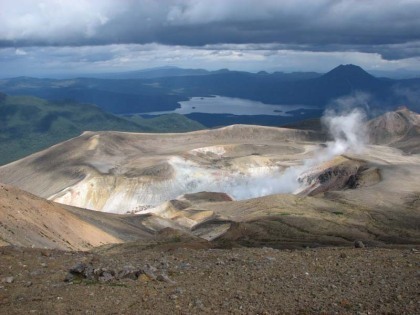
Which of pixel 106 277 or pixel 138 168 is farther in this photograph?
pixel 138 168

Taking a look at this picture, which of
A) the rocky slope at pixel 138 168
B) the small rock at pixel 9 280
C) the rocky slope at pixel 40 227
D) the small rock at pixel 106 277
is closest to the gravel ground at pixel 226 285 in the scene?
the small rock at pixel 9 280

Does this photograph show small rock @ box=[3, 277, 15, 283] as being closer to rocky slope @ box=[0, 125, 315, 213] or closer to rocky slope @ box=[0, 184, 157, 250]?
rocky slope @ box=[0, 184, 157, 250]

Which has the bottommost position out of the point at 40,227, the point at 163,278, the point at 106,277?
the point at 40,227

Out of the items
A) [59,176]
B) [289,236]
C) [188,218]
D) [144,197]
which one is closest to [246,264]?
[289,236]

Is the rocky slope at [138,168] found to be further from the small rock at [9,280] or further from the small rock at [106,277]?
the small rock at [106,277]

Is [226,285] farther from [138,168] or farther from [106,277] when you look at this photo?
[138,168]

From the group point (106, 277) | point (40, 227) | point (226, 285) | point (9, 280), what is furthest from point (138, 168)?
point (226, 285)

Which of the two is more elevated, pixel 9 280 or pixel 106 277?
pixel 106 277

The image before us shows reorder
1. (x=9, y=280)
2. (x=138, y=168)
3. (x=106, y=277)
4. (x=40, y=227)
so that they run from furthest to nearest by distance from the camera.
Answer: (x=138, y=168) → (x=40, y=227) → (x=9, y=280) → (x=106, y=277)

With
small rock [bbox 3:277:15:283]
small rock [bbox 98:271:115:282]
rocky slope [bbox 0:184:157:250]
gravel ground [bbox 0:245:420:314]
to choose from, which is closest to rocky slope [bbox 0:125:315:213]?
rocky slope [bbox 0:184:157:250]
